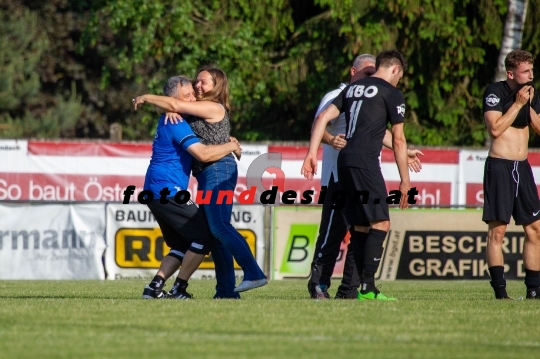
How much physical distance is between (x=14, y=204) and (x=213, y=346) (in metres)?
11.3

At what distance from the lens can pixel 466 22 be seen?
24.1m

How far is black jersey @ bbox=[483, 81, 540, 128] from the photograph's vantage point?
9891 millimetres

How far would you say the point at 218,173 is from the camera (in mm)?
9484

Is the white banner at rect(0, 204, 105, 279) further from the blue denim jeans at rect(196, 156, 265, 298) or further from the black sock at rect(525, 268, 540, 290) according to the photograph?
the black sock at rect(525, 268, 540, 290)

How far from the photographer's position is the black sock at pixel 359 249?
31.1ft

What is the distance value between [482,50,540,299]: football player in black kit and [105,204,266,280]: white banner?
7244 mm

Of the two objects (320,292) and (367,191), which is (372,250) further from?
(320,292)

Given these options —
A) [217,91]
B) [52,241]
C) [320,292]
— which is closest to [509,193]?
[320,292]

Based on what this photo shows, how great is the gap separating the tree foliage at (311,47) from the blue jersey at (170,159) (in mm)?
14769

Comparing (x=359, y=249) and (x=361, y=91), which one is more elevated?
(x=361, y=91)

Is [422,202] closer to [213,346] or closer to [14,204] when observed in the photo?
[14,204]

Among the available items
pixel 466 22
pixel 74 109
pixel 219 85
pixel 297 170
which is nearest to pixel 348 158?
pixel 219 85

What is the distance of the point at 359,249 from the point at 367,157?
2.82 ft

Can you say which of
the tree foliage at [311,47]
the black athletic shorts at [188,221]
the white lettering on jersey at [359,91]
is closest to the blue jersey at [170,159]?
the black athletic shorts at [188,221]
